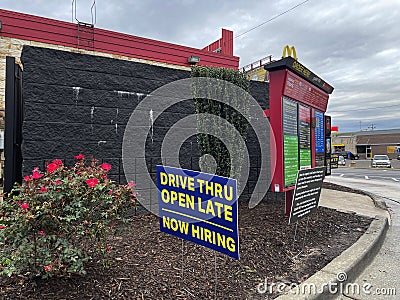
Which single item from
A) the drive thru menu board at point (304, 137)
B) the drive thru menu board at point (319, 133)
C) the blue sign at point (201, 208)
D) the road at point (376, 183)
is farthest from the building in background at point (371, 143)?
the blue sign at point (201, 208)

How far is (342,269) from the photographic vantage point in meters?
3.39

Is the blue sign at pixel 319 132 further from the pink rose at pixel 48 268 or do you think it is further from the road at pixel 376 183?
the pink rose at pixel 48 268

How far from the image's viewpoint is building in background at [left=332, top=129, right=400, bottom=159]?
2605 inches

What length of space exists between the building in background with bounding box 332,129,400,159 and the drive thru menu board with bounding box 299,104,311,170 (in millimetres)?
66378

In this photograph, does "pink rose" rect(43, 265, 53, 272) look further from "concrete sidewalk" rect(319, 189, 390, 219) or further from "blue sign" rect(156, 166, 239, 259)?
"concrete sidewalk" rect(319, 189, 390, 219)

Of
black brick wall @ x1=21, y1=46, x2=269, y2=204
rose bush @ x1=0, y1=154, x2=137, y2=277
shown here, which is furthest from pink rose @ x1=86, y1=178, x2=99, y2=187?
black brick wall @ x1=21, y1=46, x2=269, y2=204

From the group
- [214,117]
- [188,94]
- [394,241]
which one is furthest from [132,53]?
[394,241]

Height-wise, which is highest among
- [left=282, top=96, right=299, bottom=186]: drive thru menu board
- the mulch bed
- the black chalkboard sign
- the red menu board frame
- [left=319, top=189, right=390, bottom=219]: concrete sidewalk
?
the red menu board frame

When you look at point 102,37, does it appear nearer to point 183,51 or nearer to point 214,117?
point 183,51

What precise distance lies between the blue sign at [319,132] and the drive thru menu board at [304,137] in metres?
0.55

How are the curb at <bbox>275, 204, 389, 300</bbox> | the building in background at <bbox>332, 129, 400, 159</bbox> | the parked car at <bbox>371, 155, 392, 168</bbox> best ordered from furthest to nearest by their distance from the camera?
1. the building in background at <bbox>332, 129, 400, 159</bbox>
2. the parked car at <bbox>371, 155, 392, 168</bbox>
3. the curb at <bbox>275, 204, 389, 300</bbox>

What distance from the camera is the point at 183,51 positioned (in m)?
9.08

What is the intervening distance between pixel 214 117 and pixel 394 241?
374 cm

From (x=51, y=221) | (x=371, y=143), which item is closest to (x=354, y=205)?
(x=51, y=221)
